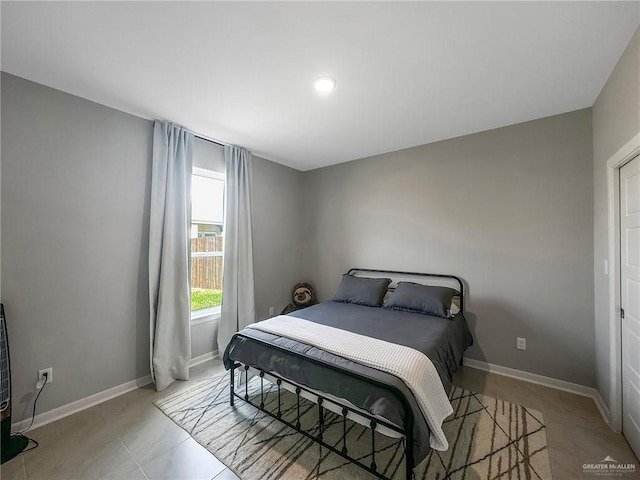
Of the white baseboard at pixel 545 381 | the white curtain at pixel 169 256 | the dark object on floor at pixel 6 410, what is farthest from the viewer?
the white curtain at pixel 169 256

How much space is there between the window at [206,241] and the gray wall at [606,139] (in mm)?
3604

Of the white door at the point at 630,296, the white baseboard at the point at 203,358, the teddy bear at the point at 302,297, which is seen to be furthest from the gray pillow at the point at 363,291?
the white door at the point at 630,296

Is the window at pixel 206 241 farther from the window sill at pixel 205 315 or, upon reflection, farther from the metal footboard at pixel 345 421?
the metal footboard at pixel 345 421

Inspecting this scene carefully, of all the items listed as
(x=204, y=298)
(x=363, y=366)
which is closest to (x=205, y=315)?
(x=204, y=298)

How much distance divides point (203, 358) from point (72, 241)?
5.99 feet

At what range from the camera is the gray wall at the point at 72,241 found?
189cm

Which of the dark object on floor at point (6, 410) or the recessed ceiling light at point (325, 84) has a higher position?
the recessed ceiling light at point (325, 84)

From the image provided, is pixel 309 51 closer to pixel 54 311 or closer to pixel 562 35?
pixel 562 35

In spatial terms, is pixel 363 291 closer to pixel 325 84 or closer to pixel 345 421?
pixel 345 421

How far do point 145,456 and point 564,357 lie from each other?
357cm

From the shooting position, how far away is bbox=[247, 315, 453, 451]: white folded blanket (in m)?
1.43

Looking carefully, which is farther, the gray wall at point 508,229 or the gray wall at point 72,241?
the gray wall at point 508,229

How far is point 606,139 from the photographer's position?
78.7 inches

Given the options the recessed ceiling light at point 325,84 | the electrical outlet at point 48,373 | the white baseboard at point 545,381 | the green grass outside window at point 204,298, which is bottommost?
the white baseboard at point 545,381
